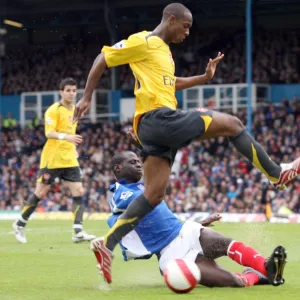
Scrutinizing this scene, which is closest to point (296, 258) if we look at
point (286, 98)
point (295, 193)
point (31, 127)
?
point (295, 193)

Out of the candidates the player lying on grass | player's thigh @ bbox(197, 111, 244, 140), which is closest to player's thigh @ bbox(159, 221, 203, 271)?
the player lying on grass

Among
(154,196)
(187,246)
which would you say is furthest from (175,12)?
(187,246)

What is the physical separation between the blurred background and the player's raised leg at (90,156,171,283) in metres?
16.2

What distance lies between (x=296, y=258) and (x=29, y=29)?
31.8m

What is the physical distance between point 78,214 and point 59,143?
1229 millimetres

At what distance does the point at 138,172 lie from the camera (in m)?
7.85

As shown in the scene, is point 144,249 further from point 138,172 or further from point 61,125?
point 61,125

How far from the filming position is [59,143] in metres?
13.9

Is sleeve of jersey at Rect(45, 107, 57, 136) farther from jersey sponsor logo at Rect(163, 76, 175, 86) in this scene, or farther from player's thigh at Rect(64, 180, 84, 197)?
jersey sponsor logo at Rect(163, 76, 175, 86)

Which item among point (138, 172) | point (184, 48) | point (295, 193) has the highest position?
point (184, 48)

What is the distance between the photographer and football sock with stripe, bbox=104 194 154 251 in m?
7.30

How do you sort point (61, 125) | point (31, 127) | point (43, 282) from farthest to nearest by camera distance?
1. point (31, 127)
2. point (61, 125)
3. point (43, 282)

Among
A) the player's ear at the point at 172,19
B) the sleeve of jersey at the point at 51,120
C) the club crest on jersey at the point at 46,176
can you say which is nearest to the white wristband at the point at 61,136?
the sleeve of jersey at the point at 51,120

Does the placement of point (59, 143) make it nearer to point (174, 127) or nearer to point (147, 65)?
point (147, 65)
